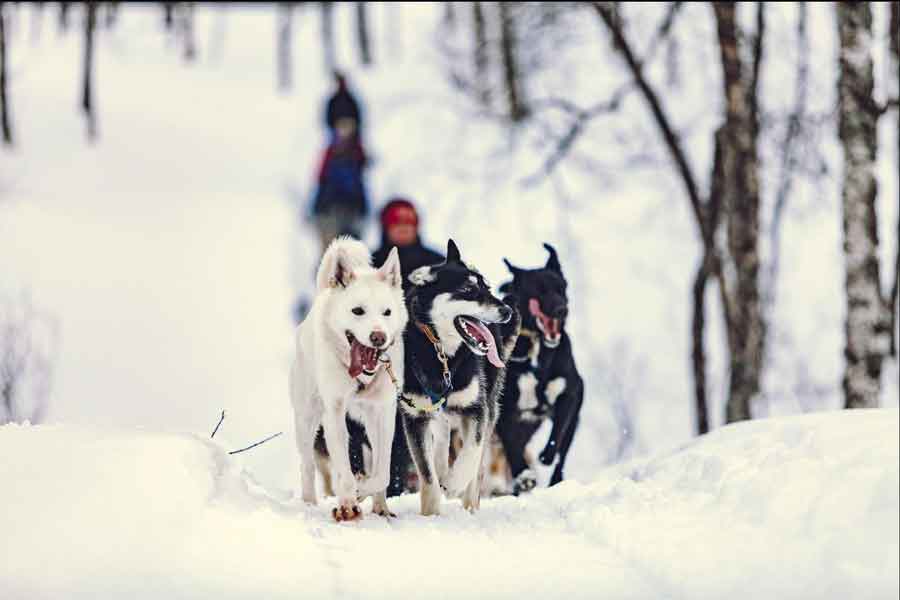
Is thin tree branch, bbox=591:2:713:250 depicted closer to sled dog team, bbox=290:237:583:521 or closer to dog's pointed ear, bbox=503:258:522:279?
dog's pointed ear, bbox=503:258:522:279

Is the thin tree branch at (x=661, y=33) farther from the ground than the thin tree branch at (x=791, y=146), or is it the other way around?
the thin tree branch at (x=661, y=33)

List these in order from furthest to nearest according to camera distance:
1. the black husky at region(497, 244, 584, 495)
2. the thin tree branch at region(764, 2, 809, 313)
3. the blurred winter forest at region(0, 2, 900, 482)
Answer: the thin tree branch at region(764, 2, 809, 313) < the blurred winter forest at region(0, 2, 900, 482) < the black husky at region(497, 244, 584, 495)

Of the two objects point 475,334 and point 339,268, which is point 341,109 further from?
point 339,268

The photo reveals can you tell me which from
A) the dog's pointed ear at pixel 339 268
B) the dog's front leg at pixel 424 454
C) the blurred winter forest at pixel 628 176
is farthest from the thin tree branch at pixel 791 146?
the dog's pointed ear at pixel 339 268

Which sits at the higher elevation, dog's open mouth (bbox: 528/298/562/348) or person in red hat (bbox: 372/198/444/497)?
person in red hat (bbox: 372/198/444/497)

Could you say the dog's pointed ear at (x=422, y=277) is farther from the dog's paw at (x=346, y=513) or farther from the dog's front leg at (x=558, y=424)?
the dog's front leg at (x=558, y=424)

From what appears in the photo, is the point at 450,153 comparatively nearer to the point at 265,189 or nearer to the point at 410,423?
the point at 410,423

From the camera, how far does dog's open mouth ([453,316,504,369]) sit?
6785 mm

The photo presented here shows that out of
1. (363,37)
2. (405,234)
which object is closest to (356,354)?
(405,234)

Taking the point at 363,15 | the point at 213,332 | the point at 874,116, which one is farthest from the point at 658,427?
the point at 363,15

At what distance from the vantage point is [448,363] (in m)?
6.84

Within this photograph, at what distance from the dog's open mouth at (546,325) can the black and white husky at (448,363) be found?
990 millimetres

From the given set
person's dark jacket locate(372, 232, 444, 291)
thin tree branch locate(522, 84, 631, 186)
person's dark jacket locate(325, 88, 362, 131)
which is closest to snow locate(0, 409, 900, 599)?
person's dark jacket locate(372, 232, 444, 291)

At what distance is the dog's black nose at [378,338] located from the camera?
6.30 meters
